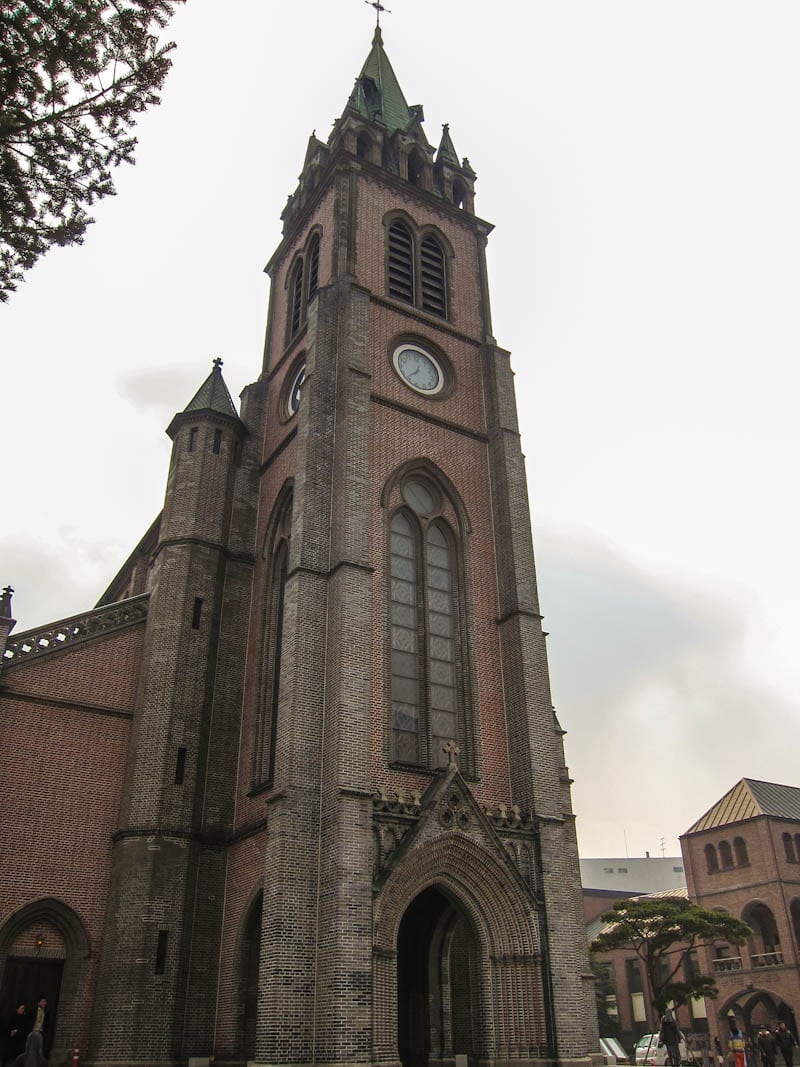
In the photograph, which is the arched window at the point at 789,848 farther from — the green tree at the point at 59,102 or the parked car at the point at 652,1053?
the green tree at the point at 59,102

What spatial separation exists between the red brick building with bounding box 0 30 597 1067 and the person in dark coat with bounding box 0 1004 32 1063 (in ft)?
1.64

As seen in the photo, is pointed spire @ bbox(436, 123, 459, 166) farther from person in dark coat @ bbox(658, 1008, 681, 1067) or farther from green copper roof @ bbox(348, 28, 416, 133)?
person in dark coat @ bbox(658, 1008, 681, 1067)

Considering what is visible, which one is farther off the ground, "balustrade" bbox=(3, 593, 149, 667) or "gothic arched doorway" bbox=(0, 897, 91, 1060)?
"balustrade" bbox=(3, 593, 149, 667)

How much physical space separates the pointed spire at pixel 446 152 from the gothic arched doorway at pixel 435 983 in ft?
83.6

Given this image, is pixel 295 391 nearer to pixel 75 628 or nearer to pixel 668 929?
pixel 75 628

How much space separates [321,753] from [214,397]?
12396mm

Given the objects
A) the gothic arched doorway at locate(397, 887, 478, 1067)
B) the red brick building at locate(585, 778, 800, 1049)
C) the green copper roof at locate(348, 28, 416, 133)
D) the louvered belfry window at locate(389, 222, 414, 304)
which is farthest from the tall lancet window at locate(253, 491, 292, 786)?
the red brick building at locate(585, 778, 800, 1049)

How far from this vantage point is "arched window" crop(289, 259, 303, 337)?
2983 cm

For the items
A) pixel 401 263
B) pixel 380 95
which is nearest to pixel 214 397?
pixel 401 263

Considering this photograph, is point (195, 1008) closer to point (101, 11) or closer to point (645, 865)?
point (101, 11)

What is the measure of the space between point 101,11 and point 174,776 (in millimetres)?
16004

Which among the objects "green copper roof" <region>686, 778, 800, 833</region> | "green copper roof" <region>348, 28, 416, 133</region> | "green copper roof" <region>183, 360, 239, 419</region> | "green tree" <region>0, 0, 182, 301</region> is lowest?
"green tree" <region>0, 0, 182, 301</region>

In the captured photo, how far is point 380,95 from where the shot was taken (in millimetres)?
35750

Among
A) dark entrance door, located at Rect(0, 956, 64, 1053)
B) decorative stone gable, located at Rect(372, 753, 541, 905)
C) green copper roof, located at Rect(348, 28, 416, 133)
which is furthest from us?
green copper roof, located at Rect(348, 28, 416, 133)
